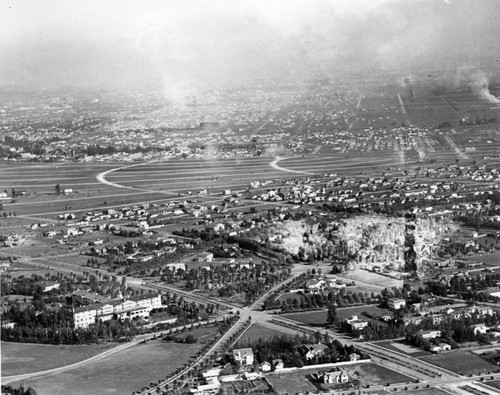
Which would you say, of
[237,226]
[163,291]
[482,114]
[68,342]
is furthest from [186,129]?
[68,342]

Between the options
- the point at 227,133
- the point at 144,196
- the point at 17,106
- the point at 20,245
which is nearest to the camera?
the point at 20,245

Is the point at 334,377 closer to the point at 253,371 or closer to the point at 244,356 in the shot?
the point at 253,371

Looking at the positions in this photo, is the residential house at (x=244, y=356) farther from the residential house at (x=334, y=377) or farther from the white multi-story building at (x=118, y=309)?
the white multi-story building at (x=118, y=309)

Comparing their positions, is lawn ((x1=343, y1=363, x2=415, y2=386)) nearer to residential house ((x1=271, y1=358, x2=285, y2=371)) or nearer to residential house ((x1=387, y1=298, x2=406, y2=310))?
residential house ((x1=271, y1=358, x2=285, y2=371))

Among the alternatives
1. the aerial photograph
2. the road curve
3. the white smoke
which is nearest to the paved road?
the aerial photograph

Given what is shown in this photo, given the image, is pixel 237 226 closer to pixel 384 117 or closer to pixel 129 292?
pixel 129 292

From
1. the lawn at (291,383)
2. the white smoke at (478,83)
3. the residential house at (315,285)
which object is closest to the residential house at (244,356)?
the lawn at (291,383)
